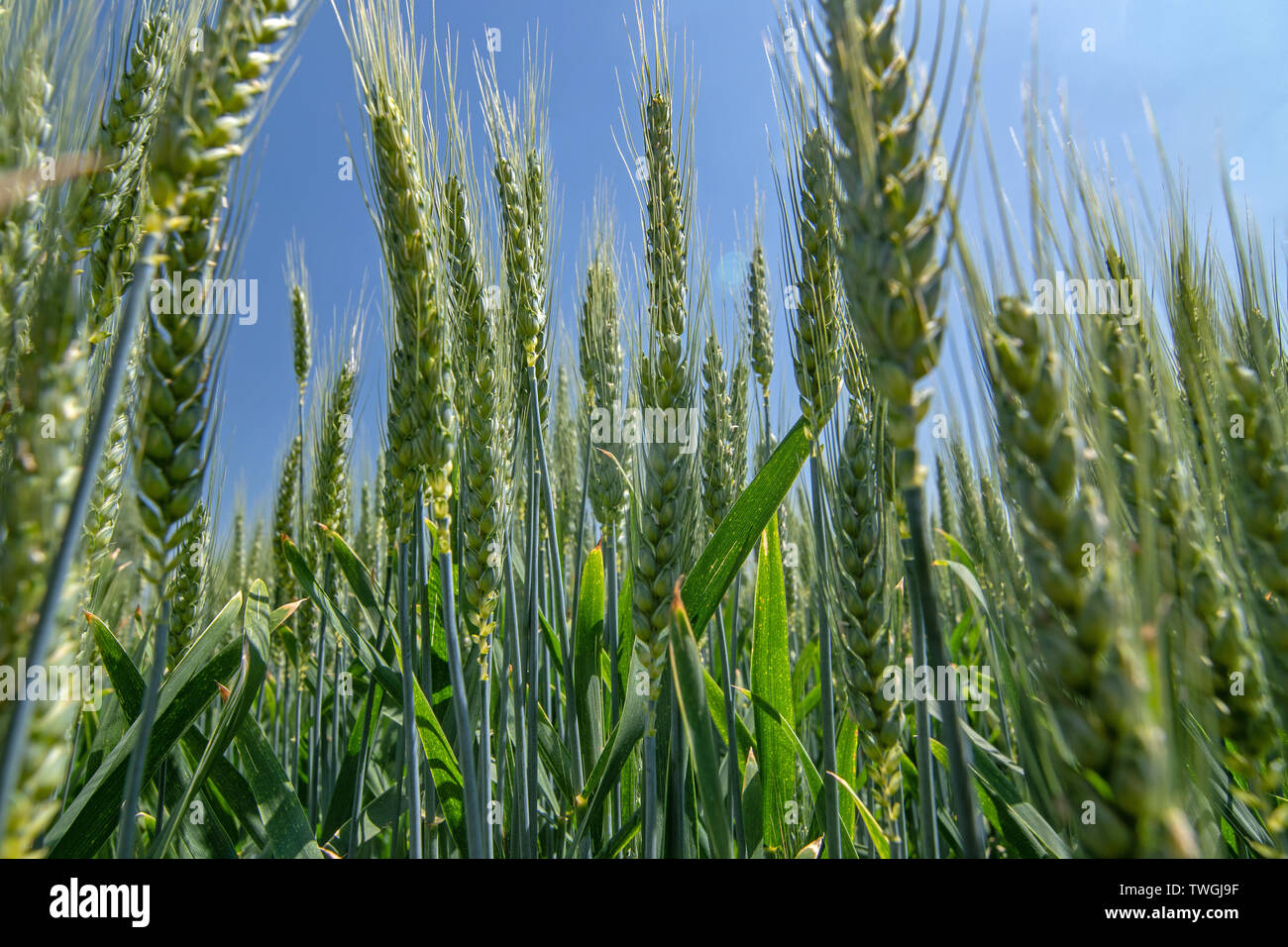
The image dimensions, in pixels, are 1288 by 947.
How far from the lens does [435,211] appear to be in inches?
62.5

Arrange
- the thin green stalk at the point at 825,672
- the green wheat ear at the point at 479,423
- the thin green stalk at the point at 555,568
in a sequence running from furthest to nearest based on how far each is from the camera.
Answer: the thin green stalk at the point at 555,568
the green wheat ear at the point at 479,423
the thin green stalk at the point at 825,672

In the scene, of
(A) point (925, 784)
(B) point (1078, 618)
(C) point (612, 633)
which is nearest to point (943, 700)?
(B) point (1078, 618)

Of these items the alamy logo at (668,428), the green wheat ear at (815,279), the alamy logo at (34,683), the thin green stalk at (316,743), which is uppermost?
the green wheat ear at (815,279)

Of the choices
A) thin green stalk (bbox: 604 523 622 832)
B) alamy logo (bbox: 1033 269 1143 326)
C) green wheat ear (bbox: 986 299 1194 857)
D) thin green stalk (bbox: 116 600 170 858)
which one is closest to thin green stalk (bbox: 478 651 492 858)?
thin green stalk (bbox: 604 523 622 832)

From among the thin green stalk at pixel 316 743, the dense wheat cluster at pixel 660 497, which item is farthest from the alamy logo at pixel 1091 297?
the thin green stalk at pixel 316 743

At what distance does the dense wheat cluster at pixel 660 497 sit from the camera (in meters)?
0.67
